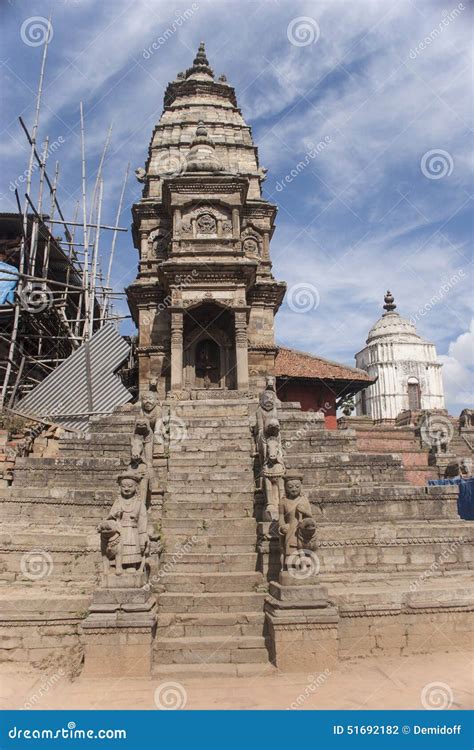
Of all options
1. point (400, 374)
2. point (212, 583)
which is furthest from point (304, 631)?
point (400, 374)

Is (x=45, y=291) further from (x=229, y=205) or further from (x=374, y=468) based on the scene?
(x=374, y=468)

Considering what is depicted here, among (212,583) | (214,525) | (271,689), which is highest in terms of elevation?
(214,525)

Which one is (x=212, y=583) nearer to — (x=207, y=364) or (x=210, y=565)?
(x=210, y=565)

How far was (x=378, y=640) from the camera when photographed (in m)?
8.23

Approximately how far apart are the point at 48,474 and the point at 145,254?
46.4 ft

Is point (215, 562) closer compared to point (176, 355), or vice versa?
point (215, 562)

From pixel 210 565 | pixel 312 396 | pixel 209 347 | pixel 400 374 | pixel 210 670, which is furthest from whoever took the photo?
pixel 400 374

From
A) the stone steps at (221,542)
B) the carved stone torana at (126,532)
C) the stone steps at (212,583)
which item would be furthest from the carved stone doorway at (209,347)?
the carved stone torana at (126,532)

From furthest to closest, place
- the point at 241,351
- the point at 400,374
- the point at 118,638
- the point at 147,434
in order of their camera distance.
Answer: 1. the point at 400,374
2. the point at 241,351
3. the point at 147,434
4. the point at 118,638

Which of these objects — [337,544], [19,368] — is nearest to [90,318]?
[19,368]

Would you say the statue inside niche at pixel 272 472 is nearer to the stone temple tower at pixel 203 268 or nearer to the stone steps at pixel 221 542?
the stone steps at pixel 221 542

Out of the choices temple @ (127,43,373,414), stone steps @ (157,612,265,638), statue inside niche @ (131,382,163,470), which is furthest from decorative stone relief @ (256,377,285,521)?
temple @ (127,43,373,414)

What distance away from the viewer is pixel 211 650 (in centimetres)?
800

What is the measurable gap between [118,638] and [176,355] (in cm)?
1330
